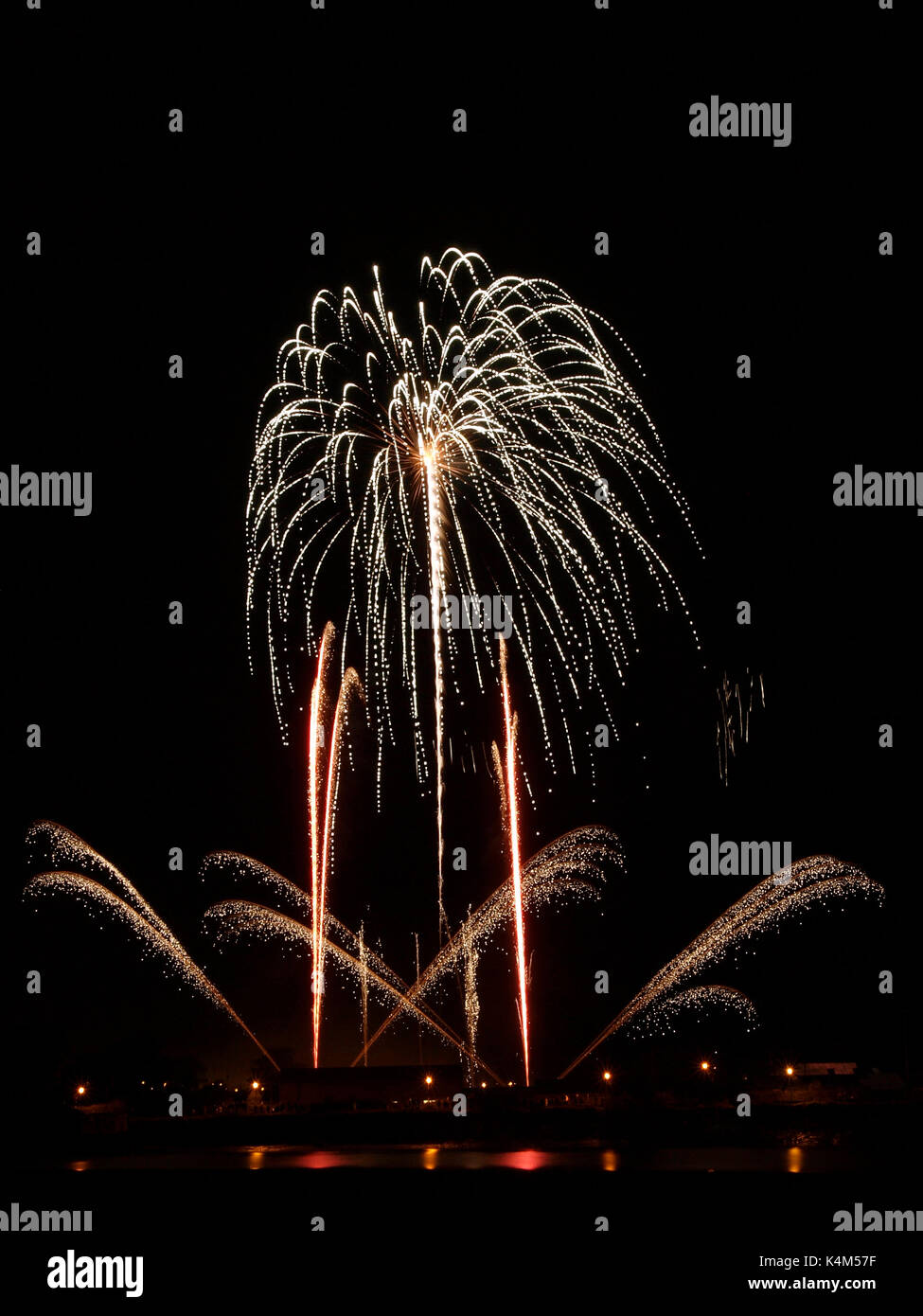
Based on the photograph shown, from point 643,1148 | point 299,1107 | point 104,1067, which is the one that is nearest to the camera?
point 643,1148

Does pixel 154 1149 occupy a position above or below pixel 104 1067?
above

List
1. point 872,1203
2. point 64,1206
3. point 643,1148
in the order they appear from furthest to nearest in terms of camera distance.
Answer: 1. point 643,1148
2. point 64,1206
3. point 872,1203

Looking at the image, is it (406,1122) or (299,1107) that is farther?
(299,1107)

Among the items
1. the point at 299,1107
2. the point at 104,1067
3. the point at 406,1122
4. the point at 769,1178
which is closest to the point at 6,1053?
the point at 299,1107
